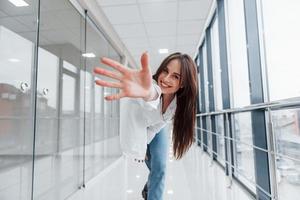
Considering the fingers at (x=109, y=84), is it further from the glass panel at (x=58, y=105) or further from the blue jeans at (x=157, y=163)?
the glass panel at (x=58, y=105)

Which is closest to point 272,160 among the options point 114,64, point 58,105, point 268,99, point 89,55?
point 268,99

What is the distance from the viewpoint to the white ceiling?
332 centimetres

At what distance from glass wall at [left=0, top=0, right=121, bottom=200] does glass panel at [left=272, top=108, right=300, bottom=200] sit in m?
1.90

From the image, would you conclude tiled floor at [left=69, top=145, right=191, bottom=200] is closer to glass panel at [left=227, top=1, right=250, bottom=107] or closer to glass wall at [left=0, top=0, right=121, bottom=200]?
glass wall at [left=0, top=0, right=121, bottom=200]

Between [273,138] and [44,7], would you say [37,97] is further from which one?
[273,138]

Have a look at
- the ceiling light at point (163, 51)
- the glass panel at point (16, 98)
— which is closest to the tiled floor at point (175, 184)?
the glass panel at point (16, 98)

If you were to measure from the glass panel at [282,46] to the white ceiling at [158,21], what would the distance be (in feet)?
5.33

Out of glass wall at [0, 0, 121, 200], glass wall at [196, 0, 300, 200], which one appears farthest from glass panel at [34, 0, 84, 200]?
glass wall at [196, 0, 300, 200]

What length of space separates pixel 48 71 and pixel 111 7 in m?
1.75

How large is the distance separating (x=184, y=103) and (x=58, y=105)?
5.20 ft

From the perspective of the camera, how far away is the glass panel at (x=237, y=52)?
2.61m

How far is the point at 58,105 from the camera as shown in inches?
91.0

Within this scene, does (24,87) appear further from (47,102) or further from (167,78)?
(167,78)

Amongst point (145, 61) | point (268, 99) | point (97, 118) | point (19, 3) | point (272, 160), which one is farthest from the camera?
point (97, 118)
